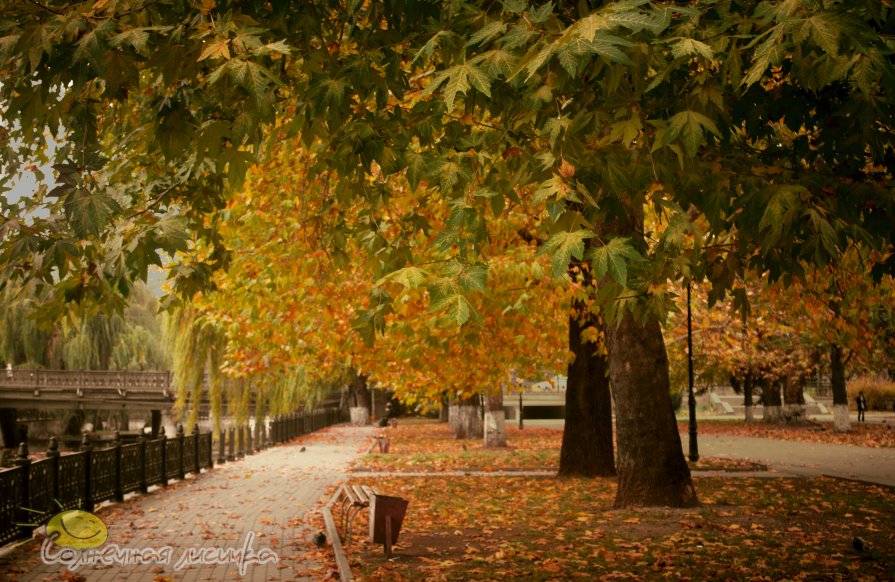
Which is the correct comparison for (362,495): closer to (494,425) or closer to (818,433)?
(494,425)

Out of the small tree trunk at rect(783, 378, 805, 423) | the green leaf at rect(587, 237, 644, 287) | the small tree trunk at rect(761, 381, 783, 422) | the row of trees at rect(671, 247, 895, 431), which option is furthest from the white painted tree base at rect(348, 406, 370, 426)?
the green leaf at rect(587, 237, 644, 287)

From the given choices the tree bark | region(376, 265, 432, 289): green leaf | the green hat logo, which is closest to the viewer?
region(376, 265, 432, 289): green leaf

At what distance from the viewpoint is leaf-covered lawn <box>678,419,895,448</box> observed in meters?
31.2

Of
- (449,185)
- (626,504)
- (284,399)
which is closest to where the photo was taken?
(449,185)

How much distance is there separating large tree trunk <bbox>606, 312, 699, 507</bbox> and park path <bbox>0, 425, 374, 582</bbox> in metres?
4.80

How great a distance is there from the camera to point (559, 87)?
17.0ft

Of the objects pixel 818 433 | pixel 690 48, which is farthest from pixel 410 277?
pixel 818 433

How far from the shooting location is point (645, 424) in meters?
12.7

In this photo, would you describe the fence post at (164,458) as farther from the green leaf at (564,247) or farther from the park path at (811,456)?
the green leaf at (564,247)

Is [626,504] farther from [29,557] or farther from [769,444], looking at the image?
[769,444]

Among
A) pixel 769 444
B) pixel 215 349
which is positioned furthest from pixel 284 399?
pixel 769 444

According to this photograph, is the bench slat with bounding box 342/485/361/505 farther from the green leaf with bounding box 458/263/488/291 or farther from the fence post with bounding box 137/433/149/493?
the fence post with bounding box 137/433/149/493

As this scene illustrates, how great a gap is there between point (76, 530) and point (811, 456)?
2065 cm

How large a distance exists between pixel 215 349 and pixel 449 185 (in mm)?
24603
